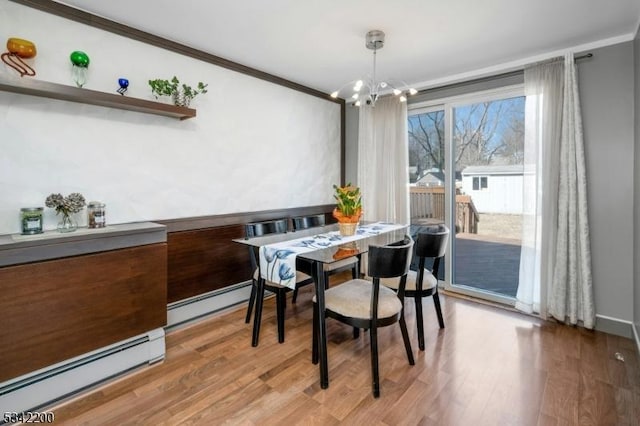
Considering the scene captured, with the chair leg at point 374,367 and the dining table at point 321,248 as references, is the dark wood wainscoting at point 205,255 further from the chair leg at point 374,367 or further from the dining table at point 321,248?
the chair leg at point 374,367

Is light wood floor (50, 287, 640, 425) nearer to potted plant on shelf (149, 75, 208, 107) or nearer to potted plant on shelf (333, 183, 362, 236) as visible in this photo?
potted plant on shelf (333, 183, 362, 236)

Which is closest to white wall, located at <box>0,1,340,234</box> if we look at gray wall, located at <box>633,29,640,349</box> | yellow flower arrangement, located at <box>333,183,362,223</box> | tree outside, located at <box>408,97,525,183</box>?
yellow flower arrangement, located at <box>333,183,362,223</box>

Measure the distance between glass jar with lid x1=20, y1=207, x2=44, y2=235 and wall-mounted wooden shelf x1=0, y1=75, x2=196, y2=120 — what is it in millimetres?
719

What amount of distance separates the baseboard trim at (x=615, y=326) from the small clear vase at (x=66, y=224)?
412cm

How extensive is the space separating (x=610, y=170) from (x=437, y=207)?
156 cm

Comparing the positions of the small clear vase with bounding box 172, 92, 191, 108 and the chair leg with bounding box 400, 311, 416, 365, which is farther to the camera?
the small clear vase with bounding box 172, 92, 191, 108

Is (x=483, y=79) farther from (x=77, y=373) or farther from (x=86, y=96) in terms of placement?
(x=77, y=373)

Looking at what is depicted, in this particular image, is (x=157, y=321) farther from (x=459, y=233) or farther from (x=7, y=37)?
(x=459, y=233)

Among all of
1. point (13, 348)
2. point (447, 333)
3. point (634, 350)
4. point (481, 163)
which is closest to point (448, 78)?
point (481, 163)

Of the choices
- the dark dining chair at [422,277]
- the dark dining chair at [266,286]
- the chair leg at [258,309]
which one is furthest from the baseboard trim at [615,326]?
the chair leg at [258,309]

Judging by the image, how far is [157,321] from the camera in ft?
7.42

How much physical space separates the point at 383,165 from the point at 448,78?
120 centimetres

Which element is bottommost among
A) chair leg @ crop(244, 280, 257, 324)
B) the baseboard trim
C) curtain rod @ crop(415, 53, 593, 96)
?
the baseboard trim

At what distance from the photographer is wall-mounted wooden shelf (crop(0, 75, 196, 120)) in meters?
1.85
